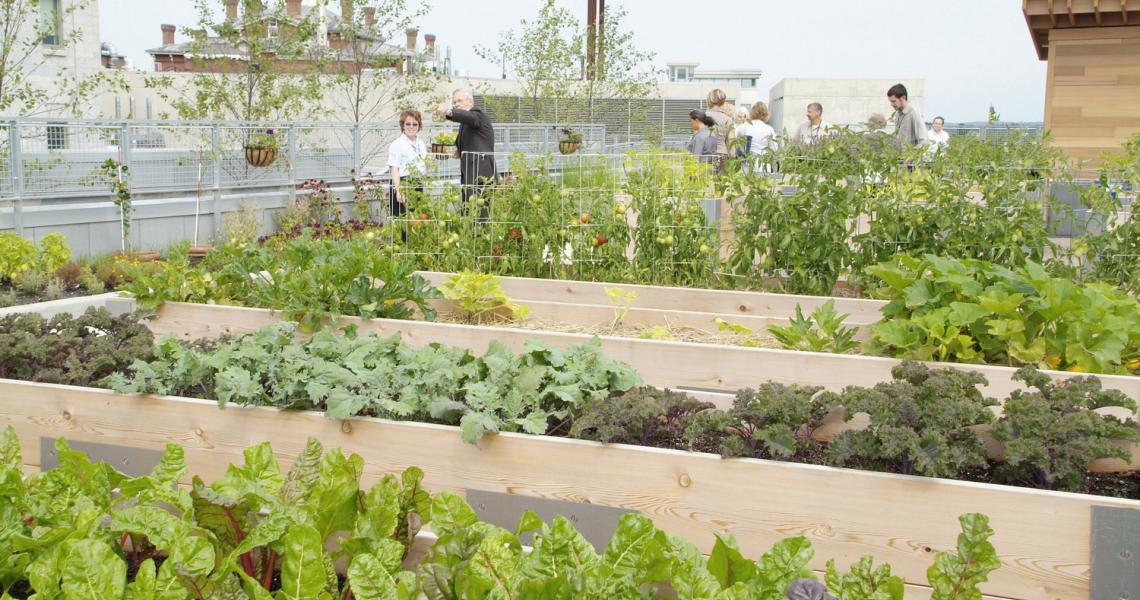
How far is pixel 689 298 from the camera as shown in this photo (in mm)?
5324

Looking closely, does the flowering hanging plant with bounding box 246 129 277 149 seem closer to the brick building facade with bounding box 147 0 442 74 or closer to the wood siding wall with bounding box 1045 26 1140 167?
the brick building facade with bounding box 147 0 442 74

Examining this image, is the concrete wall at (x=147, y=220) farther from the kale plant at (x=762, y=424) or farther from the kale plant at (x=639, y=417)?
the kale plant at (x=762, y=424)

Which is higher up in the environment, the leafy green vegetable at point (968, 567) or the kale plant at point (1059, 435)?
the kale plant at point (1059, 435)

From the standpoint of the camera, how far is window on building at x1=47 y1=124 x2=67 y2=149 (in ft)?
27.8

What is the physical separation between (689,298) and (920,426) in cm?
256

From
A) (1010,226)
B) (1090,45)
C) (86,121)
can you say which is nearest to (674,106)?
(1090,45)

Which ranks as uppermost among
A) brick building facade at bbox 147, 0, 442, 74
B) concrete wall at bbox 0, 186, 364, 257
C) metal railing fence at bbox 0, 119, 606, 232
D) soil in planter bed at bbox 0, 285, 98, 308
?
brick building facade at bbox 147, 0, 442, 74

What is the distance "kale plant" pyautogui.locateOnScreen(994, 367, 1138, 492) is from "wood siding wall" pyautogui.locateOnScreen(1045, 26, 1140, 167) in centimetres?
766

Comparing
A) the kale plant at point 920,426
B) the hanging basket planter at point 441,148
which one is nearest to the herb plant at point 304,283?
the kale plant at point 920,426

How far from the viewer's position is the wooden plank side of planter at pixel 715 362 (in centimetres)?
360

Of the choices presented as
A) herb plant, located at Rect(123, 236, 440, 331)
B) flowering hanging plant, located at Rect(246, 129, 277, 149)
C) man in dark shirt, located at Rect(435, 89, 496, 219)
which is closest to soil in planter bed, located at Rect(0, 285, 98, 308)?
herb plant, located at Rect(123, 236, 440, 331)

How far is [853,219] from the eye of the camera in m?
5.85

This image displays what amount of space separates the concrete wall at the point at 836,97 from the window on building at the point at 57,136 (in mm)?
23339

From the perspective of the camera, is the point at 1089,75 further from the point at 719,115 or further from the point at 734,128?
the point at 734,128
